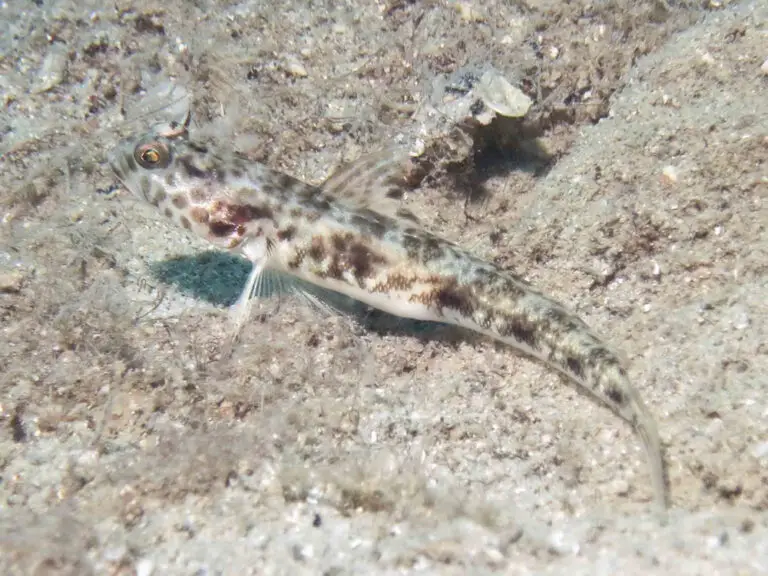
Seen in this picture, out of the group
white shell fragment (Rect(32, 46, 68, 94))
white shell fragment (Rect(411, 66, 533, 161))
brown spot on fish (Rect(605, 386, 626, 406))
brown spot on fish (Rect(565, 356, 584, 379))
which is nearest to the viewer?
brown spot on fish (Rect(605, 386, 626, 406))

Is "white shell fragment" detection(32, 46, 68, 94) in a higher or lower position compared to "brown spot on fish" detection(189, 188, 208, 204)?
higher

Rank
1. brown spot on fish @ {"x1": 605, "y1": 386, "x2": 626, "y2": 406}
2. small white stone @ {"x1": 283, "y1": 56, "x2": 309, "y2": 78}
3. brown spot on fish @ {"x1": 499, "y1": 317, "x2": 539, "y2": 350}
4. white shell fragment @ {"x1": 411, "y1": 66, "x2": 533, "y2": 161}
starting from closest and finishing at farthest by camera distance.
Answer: brown spot on fish @ {"x1": 605, "y1": 386, "x2": 626, "y2": 406}
brown spot on fish @ {"x1": 499, "y1": 317, "x2": 539, "y2": 350}
white shell fragment @ {"x1": 411, "y1": 66, "x2": 533, "y2": 161}
small white stone @ {"x1": 283, "y1": 56, "x2": 309, "y2": 78}

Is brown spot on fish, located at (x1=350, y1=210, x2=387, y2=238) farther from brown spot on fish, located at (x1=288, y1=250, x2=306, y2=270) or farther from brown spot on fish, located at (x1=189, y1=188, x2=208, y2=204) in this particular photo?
brown spot on fish, located at (x1=189, y1=188, x2=208, y2=204)

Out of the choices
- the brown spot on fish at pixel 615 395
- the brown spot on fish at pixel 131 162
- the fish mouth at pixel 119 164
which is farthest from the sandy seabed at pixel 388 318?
the brown spot on fish at pixel 131 162

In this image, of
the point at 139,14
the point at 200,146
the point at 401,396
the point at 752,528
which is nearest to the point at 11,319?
the point at 200,146

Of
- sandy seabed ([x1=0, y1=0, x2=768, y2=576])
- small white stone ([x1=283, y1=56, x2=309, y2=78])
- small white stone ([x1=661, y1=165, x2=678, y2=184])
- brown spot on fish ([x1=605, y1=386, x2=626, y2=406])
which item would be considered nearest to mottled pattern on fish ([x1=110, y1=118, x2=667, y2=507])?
sandy seabed ([x1=0, y1=0, x2=768, y2=576])

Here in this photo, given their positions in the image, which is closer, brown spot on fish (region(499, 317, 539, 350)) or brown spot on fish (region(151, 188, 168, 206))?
brown spot on fish (region(499, 317, 539, 350))

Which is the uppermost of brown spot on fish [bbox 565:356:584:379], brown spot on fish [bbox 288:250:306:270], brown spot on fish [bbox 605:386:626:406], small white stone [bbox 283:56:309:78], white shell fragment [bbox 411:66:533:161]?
small white stone [bbox 283:56:309:78]

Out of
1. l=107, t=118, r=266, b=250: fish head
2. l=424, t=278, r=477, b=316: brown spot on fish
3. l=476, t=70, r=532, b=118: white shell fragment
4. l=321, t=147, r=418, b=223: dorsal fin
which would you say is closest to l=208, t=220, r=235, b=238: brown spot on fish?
l=107, t=118, r=266, b=250: fish head
